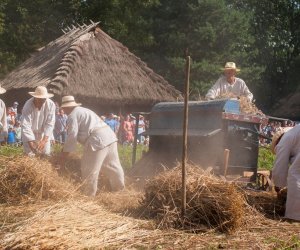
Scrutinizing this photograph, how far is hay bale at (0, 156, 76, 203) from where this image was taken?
6.69 meters

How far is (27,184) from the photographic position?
6.77 meters

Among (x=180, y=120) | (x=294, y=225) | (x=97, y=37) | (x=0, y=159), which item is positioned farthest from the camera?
(x=97, y=37)

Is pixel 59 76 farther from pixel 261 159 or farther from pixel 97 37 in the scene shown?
pixel 261 159

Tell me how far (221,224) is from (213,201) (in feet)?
0.88

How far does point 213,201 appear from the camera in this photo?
18.2ft

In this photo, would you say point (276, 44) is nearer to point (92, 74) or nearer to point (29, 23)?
point (29, 23)

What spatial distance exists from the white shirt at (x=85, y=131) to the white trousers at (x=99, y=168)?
118 millimetres

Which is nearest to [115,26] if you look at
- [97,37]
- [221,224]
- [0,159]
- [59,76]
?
[97,37]

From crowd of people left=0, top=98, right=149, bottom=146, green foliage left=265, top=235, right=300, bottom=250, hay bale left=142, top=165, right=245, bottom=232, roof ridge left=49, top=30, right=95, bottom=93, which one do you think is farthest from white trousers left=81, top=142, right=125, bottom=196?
roof ridge left=49, top=30, right=95, bottom=93

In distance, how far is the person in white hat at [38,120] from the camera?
8.19 metres

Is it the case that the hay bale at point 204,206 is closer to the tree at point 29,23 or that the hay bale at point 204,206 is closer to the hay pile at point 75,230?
the hay pile at point 75,230

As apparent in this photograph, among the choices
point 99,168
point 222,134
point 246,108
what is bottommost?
point 99,168

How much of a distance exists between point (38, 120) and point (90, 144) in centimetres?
142

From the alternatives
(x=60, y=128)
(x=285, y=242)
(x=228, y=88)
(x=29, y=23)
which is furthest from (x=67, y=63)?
(x=285, y=242)
